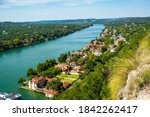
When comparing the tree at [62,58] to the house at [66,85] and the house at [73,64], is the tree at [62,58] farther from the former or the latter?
the house at [66,85]

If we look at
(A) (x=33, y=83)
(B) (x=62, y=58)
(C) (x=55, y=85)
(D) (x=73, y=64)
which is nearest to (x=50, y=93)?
(C) (x=55, y=85)

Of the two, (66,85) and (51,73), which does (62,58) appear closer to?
(51,73)

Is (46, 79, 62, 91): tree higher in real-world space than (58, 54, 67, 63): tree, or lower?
higher

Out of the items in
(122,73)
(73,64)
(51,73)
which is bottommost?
(73,64)

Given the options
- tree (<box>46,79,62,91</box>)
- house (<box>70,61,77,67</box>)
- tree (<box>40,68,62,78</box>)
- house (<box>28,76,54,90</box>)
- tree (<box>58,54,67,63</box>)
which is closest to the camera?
tree (<box>46,79,62,91</box>)

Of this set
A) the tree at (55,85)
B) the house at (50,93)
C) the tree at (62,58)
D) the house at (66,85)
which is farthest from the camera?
the tree at (62,58)

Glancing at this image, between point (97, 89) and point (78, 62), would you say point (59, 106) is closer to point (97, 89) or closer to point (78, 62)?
point (97, 89)

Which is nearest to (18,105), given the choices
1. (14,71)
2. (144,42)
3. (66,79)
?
(144,42)

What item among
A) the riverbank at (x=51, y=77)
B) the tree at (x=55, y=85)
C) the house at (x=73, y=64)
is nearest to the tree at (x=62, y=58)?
the riverbank at (x=51, y=77)

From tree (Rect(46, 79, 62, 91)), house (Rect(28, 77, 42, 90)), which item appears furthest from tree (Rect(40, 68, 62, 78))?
tree (Rect(46, 79, 62, 91))

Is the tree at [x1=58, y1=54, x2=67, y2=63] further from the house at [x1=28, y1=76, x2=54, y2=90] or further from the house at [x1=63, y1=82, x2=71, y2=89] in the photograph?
the house at [x1=63, y1=82, x2=71, y2=89]

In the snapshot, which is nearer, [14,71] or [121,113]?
[121,113]
